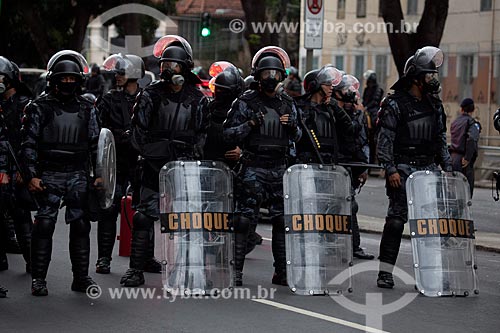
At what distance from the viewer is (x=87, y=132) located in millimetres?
9367

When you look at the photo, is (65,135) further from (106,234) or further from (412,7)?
(412,7)

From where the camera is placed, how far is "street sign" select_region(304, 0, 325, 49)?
17.4 meters

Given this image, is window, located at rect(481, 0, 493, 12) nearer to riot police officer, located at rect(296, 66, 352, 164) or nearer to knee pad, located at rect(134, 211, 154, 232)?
riot police officer, located at rect(296, 66, 352, 164)

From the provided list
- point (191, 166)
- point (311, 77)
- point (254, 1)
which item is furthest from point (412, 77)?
point (254, 1)

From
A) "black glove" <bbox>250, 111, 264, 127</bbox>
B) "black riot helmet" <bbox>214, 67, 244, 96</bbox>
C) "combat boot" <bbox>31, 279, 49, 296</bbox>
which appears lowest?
"combat boot" <bbox>31, 279, 49, 296</bbox>

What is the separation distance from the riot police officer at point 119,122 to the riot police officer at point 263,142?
1.43m

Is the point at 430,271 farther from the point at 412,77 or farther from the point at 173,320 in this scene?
the point at 173,320

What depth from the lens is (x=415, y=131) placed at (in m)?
9.95

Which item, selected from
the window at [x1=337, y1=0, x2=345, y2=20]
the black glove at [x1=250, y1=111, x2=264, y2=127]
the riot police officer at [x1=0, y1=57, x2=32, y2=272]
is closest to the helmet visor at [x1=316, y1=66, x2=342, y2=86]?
the black glove at [x1=250, y1=111, x2=264, y2=127]

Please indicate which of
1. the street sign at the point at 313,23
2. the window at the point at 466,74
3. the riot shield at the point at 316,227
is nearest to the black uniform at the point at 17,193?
the riot shield at the point at 316,227

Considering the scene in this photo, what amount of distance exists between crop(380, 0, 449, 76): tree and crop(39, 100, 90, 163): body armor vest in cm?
1205

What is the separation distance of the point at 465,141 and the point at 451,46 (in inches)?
748

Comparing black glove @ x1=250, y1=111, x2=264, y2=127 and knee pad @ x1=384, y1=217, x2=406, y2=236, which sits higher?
black glove @ x1=250, y1=111, x2=264, y2=127

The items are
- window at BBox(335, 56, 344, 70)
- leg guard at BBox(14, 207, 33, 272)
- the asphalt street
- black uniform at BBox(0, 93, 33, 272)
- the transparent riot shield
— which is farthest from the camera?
window at BBox(335, 56, 344, 70)
